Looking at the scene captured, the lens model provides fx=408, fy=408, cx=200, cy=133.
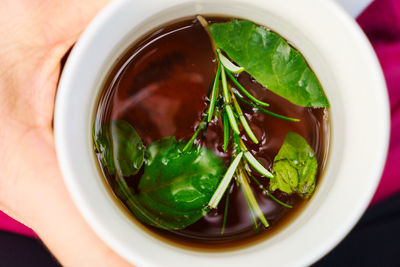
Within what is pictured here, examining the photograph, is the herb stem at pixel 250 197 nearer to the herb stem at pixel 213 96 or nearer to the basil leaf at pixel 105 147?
the herb stem at pixel 213 96

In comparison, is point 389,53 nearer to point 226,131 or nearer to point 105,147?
point 226,131

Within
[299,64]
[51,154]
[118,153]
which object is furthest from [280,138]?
[51,154]

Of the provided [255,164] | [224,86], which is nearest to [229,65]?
[224,86]

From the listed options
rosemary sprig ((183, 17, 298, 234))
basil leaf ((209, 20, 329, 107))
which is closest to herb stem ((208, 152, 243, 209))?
rosemary sprig ((183, 17, 298, 234))

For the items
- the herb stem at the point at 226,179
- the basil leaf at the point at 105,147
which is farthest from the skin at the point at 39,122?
the herb stem at the point at 226,179

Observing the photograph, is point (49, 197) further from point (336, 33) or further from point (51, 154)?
point (336, 33)

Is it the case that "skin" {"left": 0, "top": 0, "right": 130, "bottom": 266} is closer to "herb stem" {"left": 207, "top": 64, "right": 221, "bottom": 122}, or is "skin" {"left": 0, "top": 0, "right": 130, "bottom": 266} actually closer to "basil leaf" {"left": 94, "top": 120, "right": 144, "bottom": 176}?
"basil leaf" {"left": 94, "top": 120, "right": 144, "bottom": 176}

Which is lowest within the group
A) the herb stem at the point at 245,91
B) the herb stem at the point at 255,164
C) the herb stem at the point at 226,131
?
the herb stem at the point at 255,164
